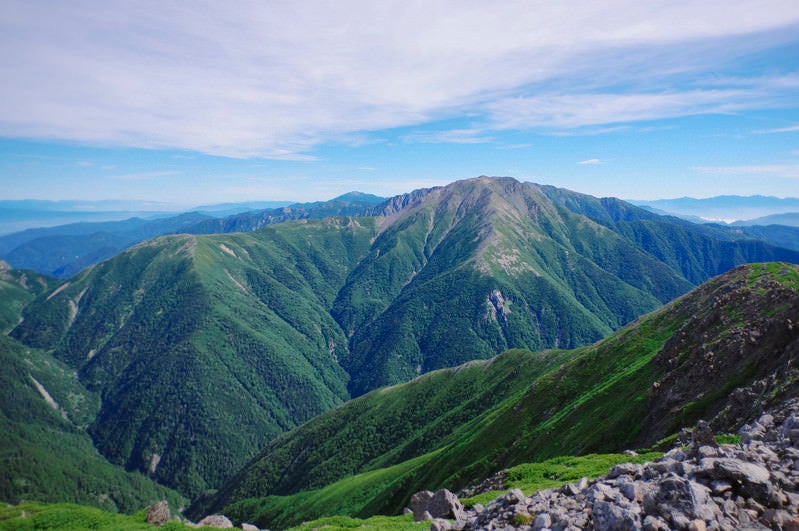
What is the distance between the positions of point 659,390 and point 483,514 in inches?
2256

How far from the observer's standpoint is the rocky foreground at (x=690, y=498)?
54.8 ft

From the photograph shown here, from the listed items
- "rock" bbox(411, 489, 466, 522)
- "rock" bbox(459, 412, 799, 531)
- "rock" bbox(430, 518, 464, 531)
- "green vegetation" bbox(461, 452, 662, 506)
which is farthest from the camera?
"green vegetation" bbox(461, 452, 662, 506)

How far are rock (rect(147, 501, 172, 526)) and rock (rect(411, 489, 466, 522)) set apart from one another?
3206 cm

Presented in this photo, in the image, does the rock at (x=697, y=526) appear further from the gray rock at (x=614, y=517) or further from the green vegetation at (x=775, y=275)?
the green vegetation at (x=775, y=275)

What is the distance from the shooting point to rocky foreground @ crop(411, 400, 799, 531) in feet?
54.8

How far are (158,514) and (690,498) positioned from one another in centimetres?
5742

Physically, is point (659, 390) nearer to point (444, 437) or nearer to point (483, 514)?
point (483, 514)

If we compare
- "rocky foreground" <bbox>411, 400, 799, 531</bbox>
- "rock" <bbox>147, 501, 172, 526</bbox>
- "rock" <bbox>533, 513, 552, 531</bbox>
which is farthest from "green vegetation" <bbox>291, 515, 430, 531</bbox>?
"rock" <bbox>147, 501, 172, 526</bbox>

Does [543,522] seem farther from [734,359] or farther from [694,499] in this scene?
[734,359]

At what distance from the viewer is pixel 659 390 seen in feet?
224

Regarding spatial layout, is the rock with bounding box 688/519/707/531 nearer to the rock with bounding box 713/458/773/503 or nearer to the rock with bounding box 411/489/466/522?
the rock with bounding box 713/458/773/503

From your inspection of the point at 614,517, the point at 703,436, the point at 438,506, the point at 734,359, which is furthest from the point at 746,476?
the point at 734,359

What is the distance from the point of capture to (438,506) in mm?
37188

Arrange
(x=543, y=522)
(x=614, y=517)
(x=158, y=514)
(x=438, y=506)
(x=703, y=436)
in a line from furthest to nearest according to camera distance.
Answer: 1. (x=158, y=514)
2. (x=438, y=506)
3. (x=703, y=436)
4. (x=543, y=522)
5. (x=614, y=517)
